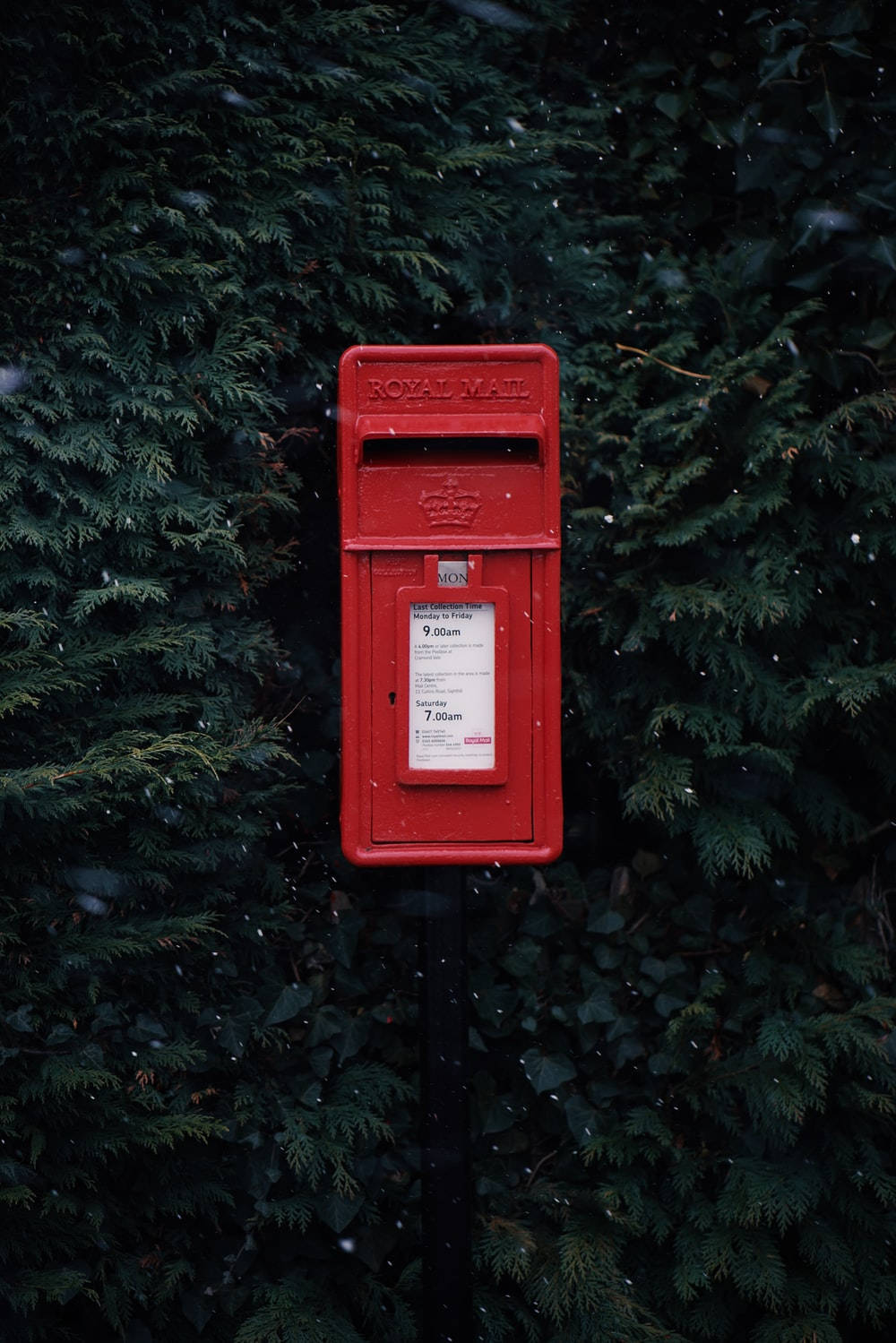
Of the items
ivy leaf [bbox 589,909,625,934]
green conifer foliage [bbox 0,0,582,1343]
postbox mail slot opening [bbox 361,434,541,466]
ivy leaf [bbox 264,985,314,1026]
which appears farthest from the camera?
ivy leaf [bbox 589,909,625,934]

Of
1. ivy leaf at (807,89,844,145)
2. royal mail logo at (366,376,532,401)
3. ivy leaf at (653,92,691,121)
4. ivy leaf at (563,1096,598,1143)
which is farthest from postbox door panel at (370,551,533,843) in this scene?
ivy leaf at (653,92,691,121)

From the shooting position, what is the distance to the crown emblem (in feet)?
6.17

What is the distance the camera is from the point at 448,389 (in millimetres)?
1907

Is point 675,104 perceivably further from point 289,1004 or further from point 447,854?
point 289,1004

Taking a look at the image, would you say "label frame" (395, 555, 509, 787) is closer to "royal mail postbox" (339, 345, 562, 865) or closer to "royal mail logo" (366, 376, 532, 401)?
"royal mail postbox" (339, 345, 562, 865)

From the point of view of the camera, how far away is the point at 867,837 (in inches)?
111

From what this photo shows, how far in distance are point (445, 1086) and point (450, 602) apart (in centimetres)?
106

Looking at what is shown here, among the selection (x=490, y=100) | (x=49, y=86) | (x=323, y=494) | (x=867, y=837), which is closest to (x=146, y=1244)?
(x=323, y=494)

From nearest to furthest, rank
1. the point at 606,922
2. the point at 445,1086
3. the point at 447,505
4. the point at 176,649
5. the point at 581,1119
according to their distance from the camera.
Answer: the point at 447,505, the point at 445,1086, the point at 176,649, the point at 581,1119, the point at 606,922

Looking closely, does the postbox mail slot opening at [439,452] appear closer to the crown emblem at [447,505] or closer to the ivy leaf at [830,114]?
the crown emblem at [447,505]

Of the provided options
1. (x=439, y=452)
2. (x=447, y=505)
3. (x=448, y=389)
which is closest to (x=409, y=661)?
(x=447, y=505)

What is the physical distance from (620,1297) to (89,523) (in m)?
2.39

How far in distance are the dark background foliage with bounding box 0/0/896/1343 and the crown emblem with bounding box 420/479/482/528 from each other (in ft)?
2.42

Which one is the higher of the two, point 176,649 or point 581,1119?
point 176,649
